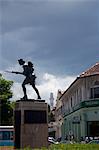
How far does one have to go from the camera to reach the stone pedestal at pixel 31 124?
16.7m

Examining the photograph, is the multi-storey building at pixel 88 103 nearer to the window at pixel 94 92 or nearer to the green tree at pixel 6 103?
the window at pixel 94 92

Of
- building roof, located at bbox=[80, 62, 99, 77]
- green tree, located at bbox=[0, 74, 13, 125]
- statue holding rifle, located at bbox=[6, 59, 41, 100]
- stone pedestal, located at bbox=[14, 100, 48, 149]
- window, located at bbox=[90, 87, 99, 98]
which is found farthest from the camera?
green tree, located at bbox=[0, 74, 13, 125]

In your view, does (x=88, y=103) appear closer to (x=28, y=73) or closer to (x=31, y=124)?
(x=28, y=73)

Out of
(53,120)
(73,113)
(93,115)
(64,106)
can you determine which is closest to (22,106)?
(93,115)

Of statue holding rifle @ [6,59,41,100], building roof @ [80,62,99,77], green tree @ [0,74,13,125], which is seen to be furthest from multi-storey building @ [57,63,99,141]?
statue holding rifle @ [6,59,41,100]

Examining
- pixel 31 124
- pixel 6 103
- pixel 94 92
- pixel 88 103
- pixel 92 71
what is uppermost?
pixel 92 71

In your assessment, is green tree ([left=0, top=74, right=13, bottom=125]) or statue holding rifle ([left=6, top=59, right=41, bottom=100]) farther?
green tree ([left=0, top=74, right=13, bottom=125])

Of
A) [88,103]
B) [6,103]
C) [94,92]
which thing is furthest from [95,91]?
[6,103]

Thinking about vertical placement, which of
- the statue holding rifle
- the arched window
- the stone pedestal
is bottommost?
the stone pedestal

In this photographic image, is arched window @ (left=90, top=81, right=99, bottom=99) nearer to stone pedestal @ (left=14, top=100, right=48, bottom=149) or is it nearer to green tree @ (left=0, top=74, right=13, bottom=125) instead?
green tree @ (left=0, top=74, right=13, bottom=125)

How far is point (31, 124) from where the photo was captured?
16.7 m

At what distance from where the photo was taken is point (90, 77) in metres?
42.9

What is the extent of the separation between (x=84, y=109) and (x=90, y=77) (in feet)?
11.7

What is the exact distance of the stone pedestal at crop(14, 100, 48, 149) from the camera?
16.7 meters
